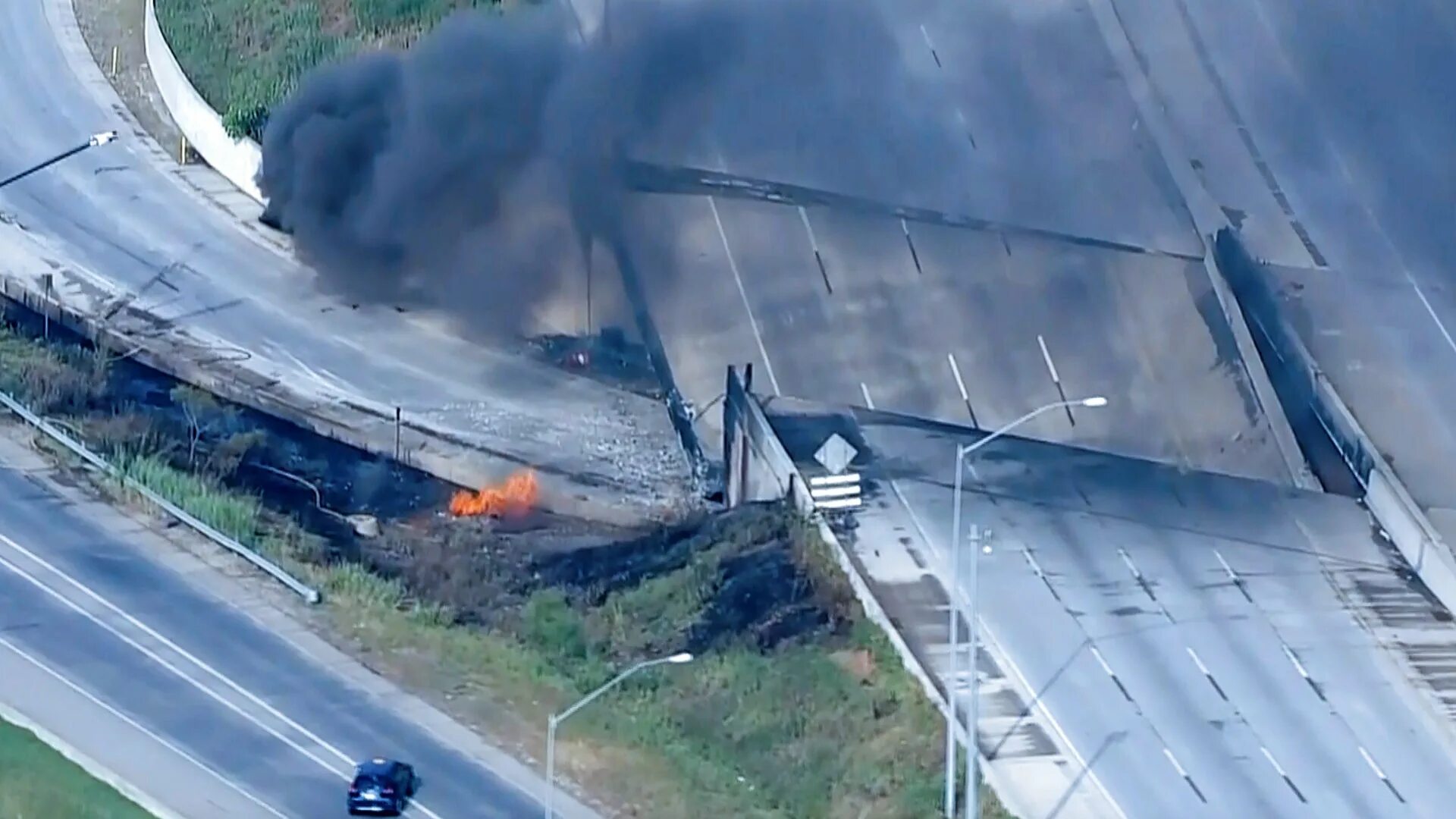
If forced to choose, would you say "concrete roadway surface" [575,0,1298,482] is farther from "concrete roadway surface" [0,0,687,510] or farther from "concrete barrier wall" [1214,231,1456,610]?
"concrete roadway surface" [0,0,687,510]

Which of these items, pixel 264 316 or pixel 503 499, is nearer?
pixel 503 499

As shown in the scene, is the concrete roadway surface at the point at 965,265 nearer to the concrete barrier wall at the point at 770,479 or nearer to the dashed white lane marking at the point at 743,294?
the dashed white lane marking at the point at 743,294

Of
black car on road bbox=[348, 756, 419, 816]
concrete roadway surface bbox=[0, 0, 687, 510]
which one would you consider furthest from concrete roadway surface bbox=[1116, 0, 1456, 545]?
black car on road bbox=[348, 756, 419, 816]

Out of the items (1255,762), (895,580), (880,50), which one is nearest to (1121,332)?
(880,50)

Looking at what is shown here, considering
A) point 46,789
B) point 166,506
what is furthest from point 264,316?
point 46,789

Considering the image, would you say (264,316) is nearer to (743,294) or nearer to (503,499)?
(743,294)

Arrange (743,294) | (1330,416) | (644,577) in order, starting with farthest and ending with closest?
1. (743,294)
2. (1330,416)
3. (644,577)

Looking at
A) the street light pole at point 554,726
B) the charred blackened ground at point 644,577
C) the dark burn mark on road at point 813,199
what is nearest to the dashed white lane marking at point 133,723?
the street light pole at point 554,726
